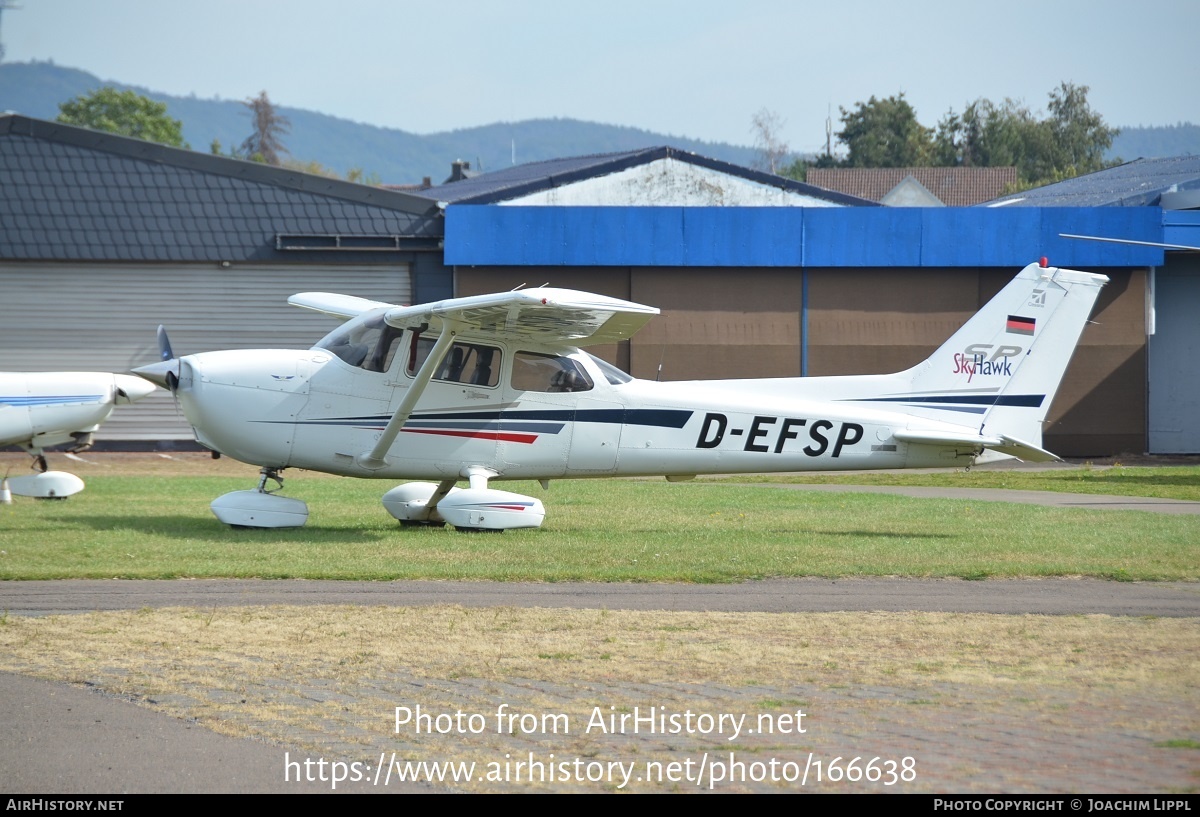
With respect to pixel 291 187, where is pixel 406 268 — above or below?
below

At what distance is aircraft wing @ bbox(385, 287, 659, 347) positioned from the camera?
34.7ft

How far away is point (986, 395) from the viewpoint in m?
12.8

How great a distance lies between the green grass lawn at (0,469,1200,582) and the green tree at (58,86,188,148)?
360ft

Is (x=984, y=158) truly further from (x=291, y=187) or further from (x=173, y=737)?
(x=173, y=737)

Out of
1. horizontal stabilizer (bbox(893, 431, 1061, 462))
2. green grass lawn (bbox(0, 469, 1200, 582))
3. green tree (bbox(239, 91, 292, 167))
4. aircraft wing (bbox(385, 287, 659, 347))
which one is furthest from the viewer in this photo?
green tree (bbox(239, 91, 292, 167))

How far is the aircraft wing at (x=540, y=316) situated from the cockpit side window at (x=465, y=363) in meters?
0.22

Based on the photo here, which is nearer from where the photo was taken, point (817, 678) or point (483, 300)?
point (817, 678)

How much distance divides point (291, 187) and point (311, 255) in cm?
150

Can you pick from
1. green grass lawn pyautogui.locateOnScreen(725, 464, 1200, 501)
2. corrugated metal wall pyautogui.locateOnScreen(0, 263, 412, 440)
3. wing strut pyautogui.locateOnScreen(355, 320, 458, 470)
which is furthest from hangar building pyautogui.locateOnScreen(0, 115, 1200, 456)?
wing strut pyautogui.locateOnScreen(355, 320, 458, 470)

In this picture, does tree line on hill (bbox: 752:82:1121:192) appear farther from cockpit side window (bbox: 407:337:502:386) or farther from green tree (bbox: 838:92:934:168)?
cockpit side window (bbox: 407:337:502:386)

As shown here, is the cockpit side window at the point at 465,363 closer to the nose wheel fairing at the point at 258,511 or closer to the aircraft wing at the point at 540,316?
the aircraft wing at the point at 540,316

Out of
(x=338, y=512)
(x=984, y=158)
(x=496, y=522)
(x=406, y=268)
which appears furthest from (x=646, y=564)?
(x=984, y=158)

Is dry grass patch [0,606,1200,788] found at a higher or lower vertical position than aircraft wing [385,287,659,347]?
lower

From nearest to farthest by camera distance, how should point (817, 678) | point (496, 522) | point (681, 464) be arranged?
point (817, 678) < point (496, 522) < point (681, 464)
